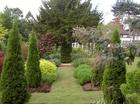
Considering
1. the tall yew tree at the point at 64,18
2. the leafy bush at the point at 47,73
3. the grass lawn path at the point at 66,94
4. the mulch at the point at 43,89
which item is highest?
the tall yew tree at the point at 64,18

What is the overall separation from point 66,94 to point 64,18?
17539 mm

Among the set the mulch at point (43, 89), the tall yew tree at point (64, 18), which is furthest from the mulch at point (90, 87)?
the tall yew tree at point (64, 18)

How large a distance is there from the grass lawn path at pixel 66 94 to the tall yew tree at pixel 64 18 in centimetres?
1026

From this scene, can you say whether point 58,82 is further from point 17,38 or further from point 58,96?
point 17,38

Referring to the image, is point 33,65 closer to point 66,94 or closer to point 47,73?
point 47,73

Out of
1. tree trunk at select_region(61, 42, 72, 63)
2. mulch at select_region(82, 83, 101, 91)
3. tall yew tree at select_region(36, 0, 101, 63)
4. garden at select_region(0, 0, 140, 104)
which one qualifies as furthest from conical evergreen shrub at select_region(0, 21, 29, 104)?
tree trunk at select_region(61, 42, 72, 63)

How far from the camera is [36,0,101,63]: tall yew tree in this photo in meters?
36.3

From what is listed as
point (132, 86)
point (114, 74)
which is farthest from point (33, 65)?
point (132, 86)

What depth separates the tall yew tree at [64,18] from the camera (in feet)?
119

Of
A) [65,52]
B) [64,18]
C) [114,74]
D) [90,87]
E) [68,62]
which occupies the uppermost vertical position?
[64,18]

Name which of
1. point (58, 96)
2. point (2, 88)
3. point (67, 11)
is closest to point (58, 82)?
point (58, 96)

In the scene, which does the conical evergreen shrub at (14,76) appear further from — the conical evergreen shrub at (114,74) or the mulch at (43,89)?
the mulch at (43,89)

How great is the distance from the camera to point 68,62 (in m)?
37.0

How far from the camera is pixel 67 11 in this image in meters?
36.7
